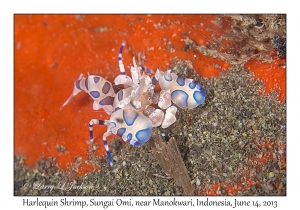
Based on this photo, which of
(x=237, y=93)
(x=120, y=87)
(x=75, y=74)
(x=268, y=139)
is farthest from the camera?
(x=75, y=74)

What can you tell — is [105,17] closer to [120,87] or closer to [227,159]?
[120,87]

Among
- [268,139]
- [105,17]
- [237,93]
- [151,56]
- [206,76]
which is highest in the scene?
[105,17]

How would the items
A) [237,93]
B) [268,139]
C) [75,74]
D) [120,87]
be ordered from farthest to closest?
[75,74] → [120,87] → [237,93] → [268,139]

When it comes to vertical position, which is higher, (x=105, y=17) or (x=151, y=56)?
(x=105, y=17)

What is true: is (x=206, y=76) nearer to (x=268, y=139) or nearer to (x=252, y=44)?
(x=252, y=44)

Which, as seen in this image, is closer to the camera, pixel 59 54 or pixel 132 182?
pixel 132 182

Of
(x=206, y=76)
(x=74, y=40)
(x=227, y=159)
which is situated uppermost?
(x=74, y=40)

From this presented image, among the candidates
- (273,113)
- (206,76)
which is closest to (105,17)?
(206,76)
